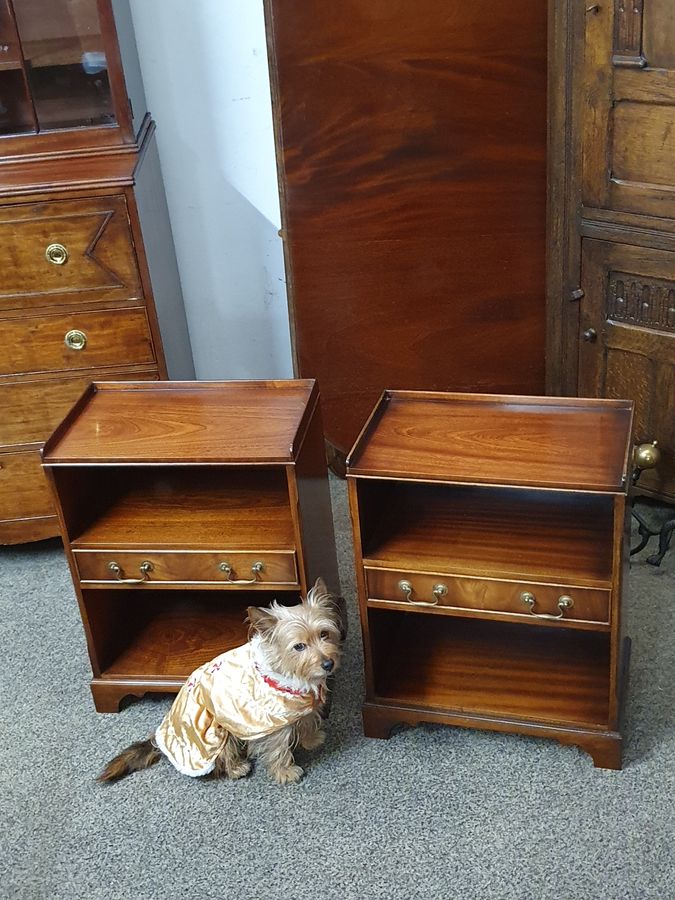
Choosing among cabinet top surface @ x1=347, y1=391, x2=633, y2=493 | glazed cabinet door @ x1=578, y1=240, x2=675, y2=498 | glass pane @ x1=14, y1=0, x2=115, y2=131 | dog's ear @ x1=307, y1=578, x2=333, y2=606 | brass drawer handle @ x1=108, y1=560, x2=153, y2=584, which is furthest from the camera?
glass pane @ x1=14, y1=0, x2=115, y2=131

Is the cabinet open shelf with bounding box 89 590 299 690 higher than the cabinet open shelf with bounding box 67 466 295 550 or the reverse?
the reverse

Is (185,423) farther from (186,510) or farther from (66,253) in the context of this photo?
(66,253)

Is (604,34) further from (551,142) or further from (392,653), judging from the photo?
(392,653)

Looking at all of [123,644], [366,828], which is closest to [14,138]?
[123,644]

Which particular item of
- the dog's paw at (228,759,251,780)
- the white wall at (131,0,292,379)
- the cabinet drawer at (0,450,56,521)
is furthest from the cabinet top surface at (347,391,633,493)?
the white wall at (131,0,292,379)

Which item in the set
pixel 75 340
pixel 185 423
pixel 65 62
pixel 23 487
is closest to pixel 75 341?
pixel 75 340

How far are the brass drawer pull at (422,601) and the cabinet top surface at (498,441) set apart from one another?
227mm

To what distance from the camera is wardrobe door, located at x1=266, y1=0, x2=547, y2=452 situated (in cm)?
263

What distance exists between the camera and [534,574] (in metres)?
2.01

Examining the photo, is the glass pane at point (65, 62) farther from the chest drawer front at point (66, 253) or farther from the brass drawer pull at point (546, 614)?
the brass drawer pull at point (546, 614)

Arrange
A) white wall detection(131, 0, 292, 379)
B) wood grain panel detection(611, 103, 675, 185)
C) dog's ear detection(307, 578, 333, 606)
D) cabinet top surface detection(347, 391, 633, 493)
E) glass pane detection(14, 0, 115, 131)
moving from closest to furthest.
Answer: cabinet top surface detection(347, 391, 633, 493), dog's ear detection(307, 578, 333, 606), wood grain panel detection(611, 103, 675, 185), glass pane detection(14, 0, 115, 131), white wall detection(131, 0, 292, 379)

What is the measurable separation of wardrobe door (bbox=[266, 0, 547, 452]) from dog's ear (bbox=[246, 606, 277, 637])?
113 cm

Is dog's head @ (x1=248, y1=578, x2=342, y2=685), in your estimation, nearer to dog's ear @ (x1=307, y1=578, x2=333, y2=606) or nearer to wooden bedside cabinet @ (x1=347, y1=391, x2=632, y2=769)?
dog's ear @ (x1=307, y1=578, x2=333, y2=606)

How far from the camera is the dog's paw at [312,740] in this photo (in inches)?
88.7
